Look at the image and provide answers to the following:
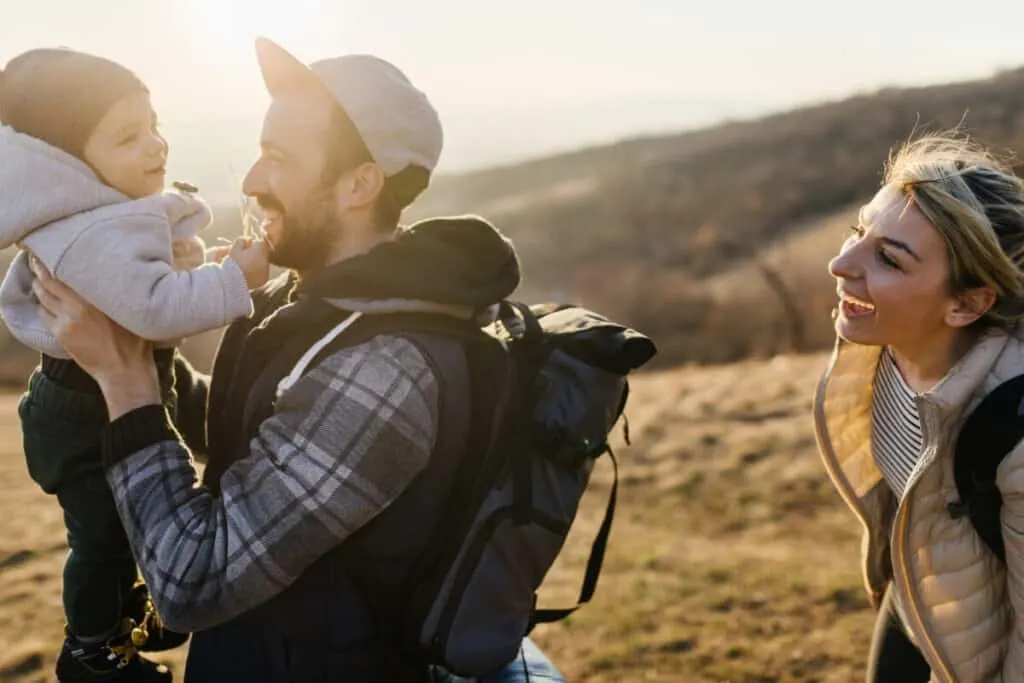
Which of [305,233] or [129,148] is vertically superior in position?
[129,148]

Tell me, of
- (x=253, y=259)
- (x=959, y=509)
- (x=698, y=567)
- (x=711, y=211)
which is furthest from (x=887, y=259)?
(x=711, y=211)

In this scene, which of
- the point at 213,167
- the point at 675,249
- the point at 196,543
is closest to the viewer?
the point at 196,543

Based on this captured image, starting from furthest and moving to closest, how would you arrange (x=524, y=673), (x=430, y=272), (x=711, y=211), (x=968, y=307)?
1. (x=711, y=211)
2. (x=524, y=673)
3. (x=968, y=307)
4. (x=430, y=272)

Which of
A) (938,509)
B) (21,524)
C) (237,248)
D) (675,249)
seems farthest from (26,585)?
(675,249)

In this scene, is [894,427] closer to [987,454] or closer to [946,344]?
[946,344]

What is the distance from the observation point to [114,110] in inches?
90.4

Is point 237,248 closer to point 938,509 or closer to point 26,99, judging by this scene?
point 26,99

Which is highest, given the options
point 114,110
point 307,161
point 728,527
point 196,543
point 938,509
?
point 114,110

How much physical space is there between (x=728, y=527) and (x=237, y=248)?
460 cm

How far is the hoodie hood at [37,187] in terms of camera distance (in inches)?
A: 87.0

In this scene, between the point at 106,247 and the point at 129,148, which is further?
the point at 129,148

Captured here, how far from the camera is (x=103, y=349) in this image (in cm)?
220

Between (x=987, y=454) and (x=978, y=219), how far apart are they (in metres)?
0.57

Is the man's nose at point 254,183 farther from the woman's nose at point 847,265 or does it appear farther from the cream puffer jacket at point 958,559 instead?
the cream puffer jacket at point 958,559
